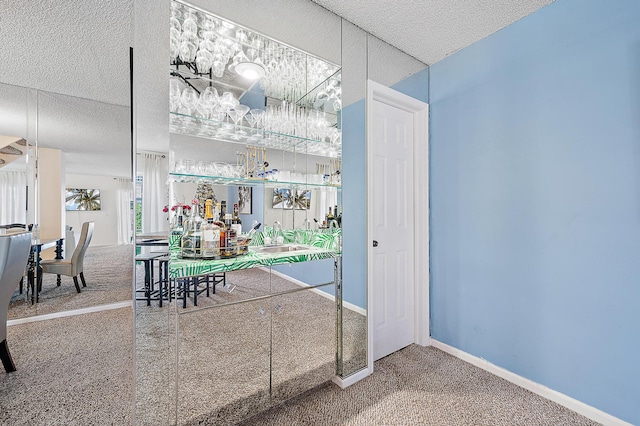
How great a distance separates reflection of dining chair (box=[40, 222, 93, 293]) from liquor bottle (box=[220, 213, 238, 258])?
1.00 metres

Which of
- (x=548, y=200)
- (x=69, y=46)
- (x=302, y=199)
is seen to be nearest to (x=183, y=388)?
(x=302, y=199)

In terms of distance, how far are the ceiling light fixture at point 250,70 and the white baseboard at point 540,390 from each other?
263 centimetres

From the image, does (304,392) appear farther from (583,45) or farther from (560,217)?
(583,45)

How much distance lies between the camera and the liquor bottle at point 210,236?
4.91 feet

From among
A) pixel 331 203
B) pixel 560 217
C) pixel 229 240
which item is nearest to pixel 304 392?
pixel 229 240

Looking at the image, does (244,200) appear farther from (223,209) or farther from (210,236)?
(210,236)

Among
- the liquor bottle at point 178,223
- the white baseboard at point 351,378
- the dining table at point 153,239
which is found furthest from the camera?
the white baseboard at point 351,378

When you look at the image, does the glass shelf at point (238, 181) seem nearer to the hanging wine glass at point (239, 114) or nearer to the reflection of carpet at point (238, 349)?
the hanging wine glass at point (239, 114)

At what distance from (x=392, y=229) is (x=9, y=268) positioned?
2482 millimetres

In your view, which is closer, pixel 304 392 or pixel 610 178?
pixel 610 178

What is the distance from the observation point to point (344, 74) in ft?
6.52

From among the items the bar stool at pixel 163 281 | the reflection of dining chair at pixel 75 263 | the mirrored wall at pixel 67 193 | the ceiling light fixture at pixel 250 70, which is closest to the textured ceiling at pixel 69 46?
the mirrored wall at pixel 67 193

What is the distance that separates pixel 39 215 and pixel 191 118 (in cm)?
102

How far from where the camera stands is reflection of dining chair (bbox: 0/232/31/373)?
1428 mm
